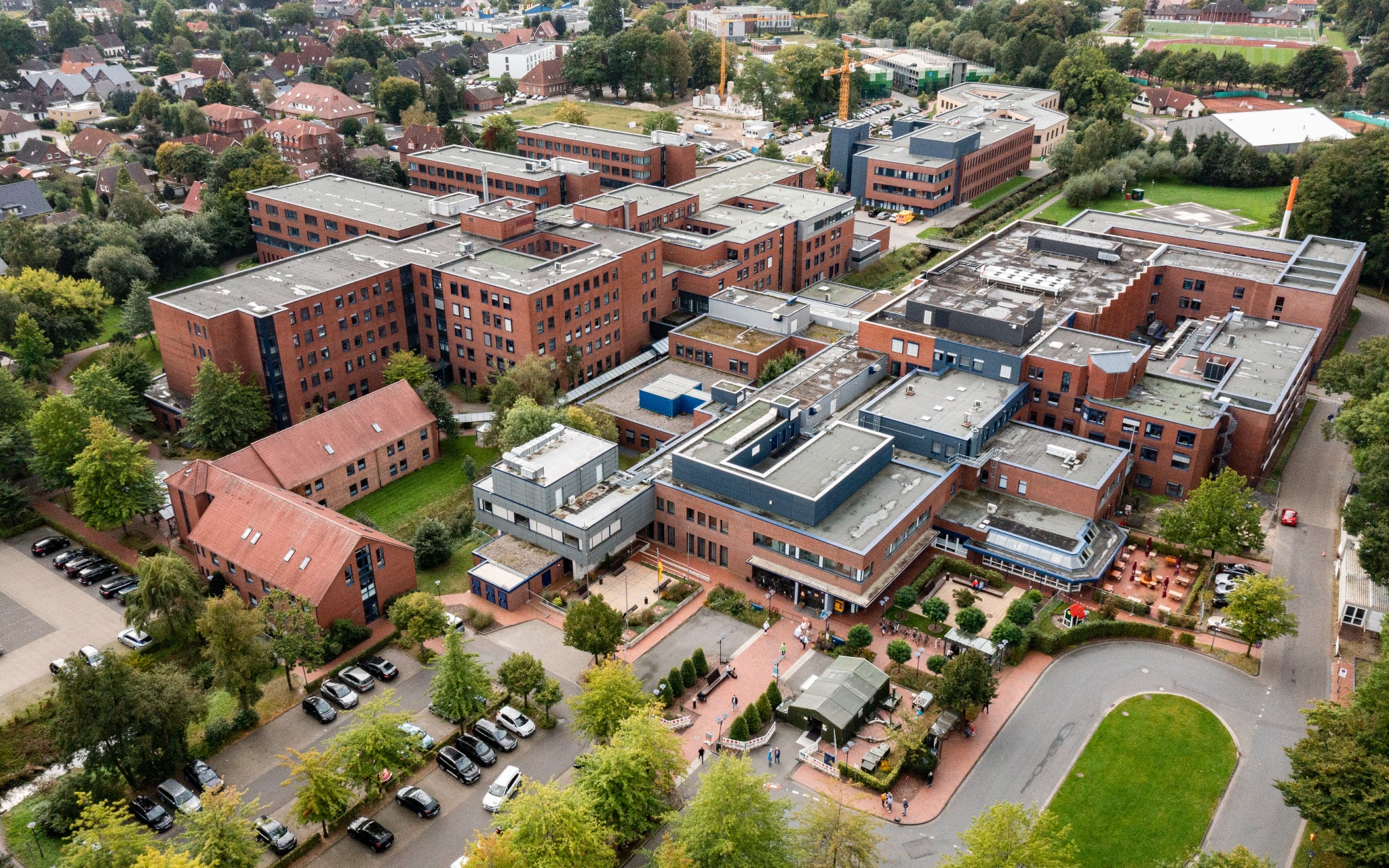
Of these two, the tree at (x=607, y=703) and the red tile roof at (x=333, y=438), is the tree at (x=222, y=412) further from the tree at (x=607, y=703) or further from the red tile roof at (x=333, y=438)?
the tree at (x=607, y=703)

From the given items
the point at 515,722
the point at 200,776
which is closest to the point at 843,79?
the point at 515,722

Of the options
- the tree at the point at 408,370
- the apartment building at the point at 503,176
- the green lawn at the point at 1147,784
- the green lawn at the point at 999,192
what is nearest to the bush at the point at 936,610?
the green lawn at the point at 1147,784

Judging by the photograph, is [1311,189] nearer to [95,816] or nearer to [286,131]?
[95,816]

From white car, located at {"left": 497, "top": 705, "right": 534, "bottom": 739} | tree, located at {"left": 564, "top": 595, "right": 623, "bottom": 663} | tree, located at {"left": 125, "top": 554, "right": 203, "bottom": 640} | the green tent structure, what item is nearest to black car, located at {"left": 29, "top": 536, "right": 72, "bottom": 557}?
tree, located at {"left": 125, "top": 554, "right": 203, "bottom": 640}

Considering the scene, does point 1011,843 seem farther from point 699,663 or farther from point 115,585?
point 115,585

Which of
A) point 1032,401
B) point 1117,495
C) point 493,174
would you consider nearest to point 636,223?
point 493,174
